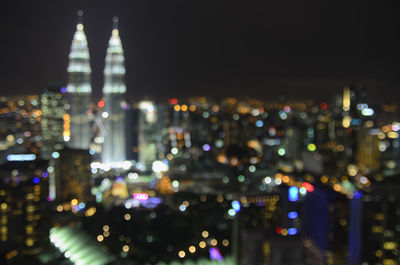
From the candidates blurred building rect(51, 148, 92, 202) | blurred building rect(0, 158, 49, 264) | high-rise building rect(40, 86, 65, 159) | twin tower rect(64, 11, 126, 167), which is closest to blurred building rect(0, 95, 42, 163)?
blurred building rect(0, 158, 49, 264)

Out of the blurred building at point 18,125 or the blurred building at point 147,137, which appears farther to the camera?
the blurred building at point 147,137

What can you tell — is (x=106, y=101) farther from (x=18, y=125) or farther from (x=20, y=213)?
(x=20, y=213)

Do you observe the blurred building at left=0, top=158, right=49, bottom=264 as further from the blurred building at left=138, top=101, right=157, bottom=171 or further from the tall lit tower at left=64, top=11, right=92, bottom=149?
the blurred building at left=138, top=101, right=157, bottom=171

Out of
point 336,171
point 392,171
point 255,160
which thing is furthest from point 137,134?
point 392,171

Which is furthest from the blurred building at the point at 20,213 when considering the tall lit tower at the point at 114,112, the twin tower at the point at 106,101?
the tall lit tower at the point at 114,112

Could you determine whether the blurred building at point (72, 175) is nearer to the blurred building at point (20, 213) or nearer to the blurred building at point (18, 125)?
the blurred building at point (18, 125)

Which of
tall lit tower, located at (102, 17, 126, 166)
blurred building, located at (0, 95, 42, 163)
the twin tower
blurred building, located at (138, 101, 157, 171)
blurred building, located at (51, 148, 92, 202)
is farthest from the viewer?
blurred building, located at (138, 101, 157, 171)

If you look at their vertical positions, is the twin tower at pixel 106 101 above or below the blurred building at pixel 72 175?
above

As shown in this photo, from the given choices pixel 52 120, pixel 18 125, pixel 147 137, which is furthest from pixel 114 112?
pixel 18 125
